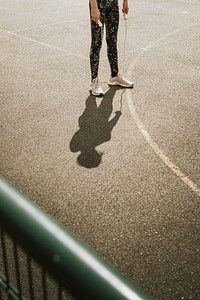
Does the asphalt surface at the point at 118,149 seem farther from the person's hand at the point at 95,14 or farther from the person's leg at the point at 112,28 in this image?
the person's hand at the point at 95,14

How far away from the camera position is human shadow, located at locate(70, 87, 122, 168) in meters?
4.94

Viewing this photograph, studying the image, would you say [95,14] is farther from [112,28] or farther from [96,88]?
[96,88]

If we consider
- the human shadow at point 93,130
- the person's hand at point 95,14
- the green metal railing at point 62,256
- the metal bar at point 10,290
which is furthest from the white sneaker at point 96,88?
the green metal railing at point 62,256

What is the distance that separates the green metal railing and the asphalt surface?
2.21 meters

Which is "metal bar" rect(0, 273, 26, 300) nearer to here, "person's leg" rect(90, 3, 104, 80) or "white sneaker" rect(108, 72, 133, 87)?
"person's leg" rect(90, 3, 104, 80)

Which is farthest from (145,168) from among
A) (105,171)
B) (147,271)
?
(147,271)

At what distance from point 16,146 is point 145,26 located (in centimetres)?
789

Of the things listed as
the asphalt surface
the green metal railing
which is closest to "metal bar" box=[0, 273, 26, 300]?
the green metal railing

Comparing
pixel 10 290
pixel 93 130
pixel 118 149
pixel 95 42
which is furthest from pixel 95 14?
pixel 10 290

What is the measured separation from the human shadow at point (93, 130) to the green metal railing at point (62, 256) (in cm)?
353

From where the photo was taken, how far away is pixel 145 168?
4.74 meters

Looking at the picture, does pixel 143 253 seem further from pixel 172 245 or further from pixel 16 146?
pixel 16 146

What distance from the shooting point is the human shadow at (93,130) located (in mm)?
4941

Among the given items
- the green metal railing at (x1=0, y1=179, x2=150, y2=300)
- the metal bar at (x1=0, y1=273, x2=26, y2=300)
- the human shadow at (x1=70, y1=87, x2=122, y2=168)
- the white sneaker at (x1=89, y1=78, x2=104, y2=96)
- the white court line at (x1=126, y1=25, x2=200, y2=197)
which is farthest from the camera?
the white sneaker at (x1=89, y1=78, x2=104, y2=96)
